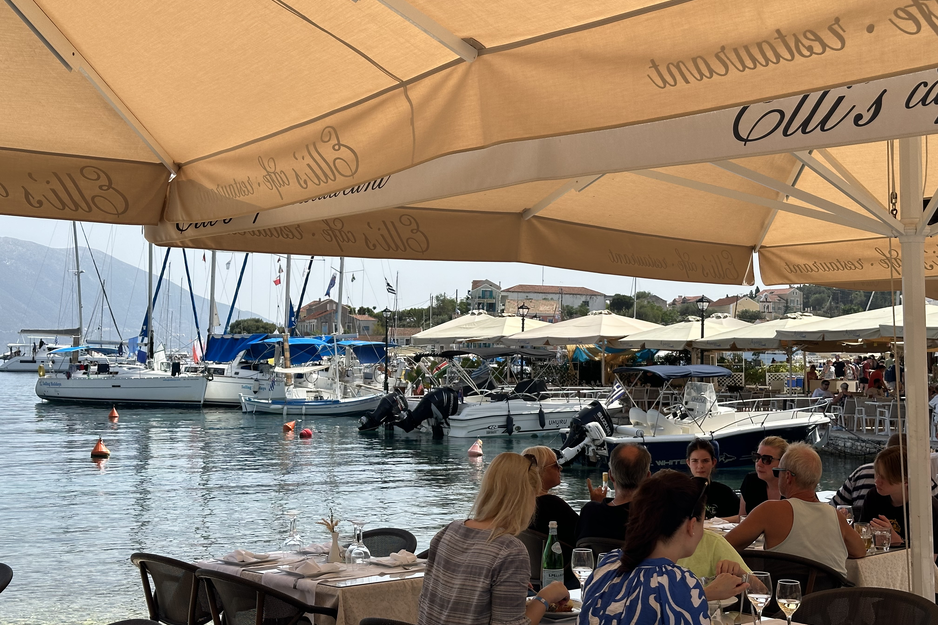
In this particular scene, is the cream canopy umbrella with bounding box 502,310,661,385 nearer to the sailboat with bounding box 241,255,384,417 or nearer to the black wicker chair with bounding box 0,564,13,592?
the sailboat with bounding box 241,255,384,417

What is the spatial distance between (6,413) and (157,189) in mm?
38827

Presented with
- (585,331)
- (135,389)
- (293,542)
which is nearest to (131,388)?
(135,389)

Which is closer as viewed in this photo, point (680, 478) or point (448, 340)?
point (680, 478)

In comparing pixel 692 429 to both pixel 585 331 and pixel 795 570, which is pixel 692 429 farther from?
pixel 795 570

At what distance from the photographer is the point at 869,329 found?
1919 cm

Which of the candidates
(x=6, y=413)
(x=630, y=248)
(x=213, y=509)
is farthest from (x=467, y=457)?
(x=6, y=413)

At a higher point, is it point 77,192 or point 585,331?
point 585,331

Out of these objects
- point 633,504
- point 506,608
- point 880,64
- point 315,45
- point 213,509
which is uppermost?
point 315,45

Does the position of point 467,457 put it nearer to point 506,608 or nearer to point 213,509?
point 213,509

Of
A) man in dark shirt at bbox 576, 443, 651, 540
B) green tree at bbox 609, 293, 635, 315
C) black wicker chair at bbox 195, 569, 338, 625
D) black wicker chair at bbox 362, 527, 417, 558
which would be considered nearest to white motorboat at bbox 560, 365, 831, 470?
black wicker chair at bbox 362, 527, 417, 558

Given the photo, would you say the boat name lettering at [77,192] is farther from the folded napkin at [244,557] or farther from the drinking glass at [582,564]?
the drinking glass at [582,564]

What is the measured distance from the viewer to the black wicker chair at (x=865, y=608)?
10.6 feet

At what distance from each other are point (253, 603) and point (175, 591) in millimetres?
560

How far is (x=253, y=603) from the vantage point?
4.04m
